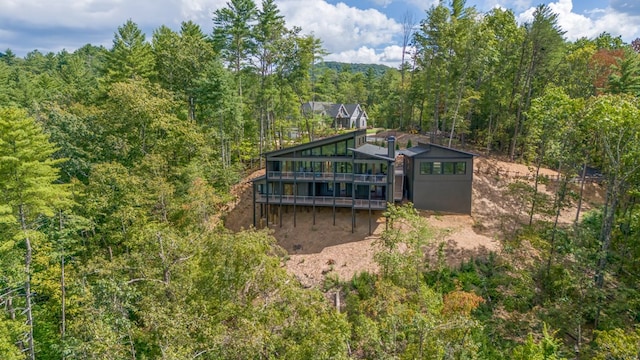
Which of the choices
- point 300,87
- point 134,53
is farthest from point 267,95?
point 134,53

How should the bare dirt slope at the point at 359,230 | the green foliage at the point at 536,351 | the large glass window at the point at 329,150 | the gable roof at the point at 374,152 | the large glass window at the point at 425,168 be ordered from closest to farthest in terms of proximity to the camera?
the green foliage at the point at 536,351 → the bare dirt slope at the point at 359,230 → the gable roof at the point at 374,152 → the large glass window at the point at 329,150 → the large glass window at the point at 425,168

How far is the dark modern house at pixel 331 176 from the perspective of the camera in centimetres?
2475

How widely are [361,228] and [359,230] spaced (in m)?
0.25

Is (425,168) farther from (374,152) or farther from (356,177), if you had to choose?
(356,177)

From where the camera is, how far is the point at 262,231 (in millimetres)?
15391

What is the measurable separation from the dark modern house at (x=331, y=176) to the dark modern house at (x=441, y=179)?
1760 millimetres

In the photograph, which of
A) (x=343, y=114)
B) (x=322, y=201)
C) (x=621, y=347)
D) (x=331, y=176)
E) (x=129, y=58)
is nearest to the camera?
(x=621, y=347)

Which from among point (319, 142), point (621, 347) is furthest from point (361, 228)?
point (621, 347)

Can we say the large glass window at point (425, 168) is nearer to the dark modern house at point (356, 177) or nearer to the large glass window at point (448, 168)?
the dark modern house at point (356, 177)

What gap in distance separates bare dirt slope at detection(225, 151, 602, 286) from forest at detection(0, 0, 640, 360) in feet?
4.38

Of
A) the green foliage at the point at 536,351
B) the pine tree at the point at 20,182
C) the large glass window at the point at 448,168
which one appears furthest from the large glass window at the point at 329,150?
the green foliage at the point at 536,351

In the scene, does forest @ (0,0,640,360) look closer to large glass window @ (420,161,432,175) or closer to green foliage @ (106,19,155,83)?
green foliage @ (106,19,155,83)

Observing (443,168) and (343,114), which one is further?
(343,114)

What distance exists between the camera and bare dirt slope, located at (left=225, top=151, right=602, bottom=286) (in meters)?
22.3
